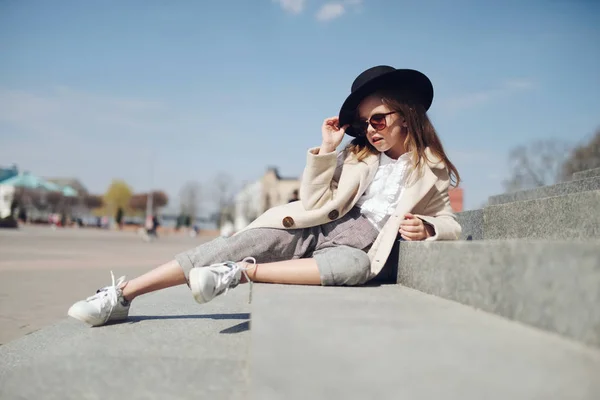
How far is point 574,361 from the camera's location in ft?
3.74

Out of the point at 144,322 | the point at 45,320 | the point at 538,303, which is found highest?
the point at 538,303

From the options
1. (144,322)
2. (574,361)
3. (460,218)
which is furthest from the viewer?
(460,218)

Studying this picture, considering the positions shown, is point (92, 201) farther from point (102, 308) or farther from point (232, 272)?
point (232, 272)

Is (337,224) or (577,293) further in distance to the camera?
(337,224)

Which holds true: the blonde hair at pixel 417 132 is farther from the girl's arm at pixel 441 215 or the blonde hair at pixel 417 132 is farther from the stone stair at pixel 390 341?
the stone stair at pixel 390 341

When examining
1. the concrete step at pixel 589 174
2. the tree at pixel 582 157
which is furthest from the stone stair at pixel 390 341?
the tree at pixel 582 157

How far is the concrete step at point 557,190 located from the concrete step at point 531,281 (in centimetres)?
207

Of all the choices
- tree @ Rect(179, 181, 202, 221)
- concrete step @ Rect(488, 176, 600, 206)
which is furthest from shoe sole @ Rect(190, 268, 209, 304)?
tree @ Rect(179, 181, 202, 221)

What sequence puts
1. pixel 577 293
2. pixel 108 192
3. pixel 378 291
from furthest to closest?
pixel 108 192
pixel 378 291
pixel 577 293

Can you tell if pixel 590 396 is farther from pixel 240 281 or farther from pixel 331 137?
pixel 331 137

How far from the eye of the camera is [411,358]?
121 centimetres

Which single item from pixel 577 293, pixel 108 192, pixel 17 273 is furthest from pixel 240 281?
pixel 108 192

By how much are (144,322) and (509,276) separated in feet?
5.98

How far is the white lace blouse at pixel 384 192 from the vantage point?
290 centimetres
